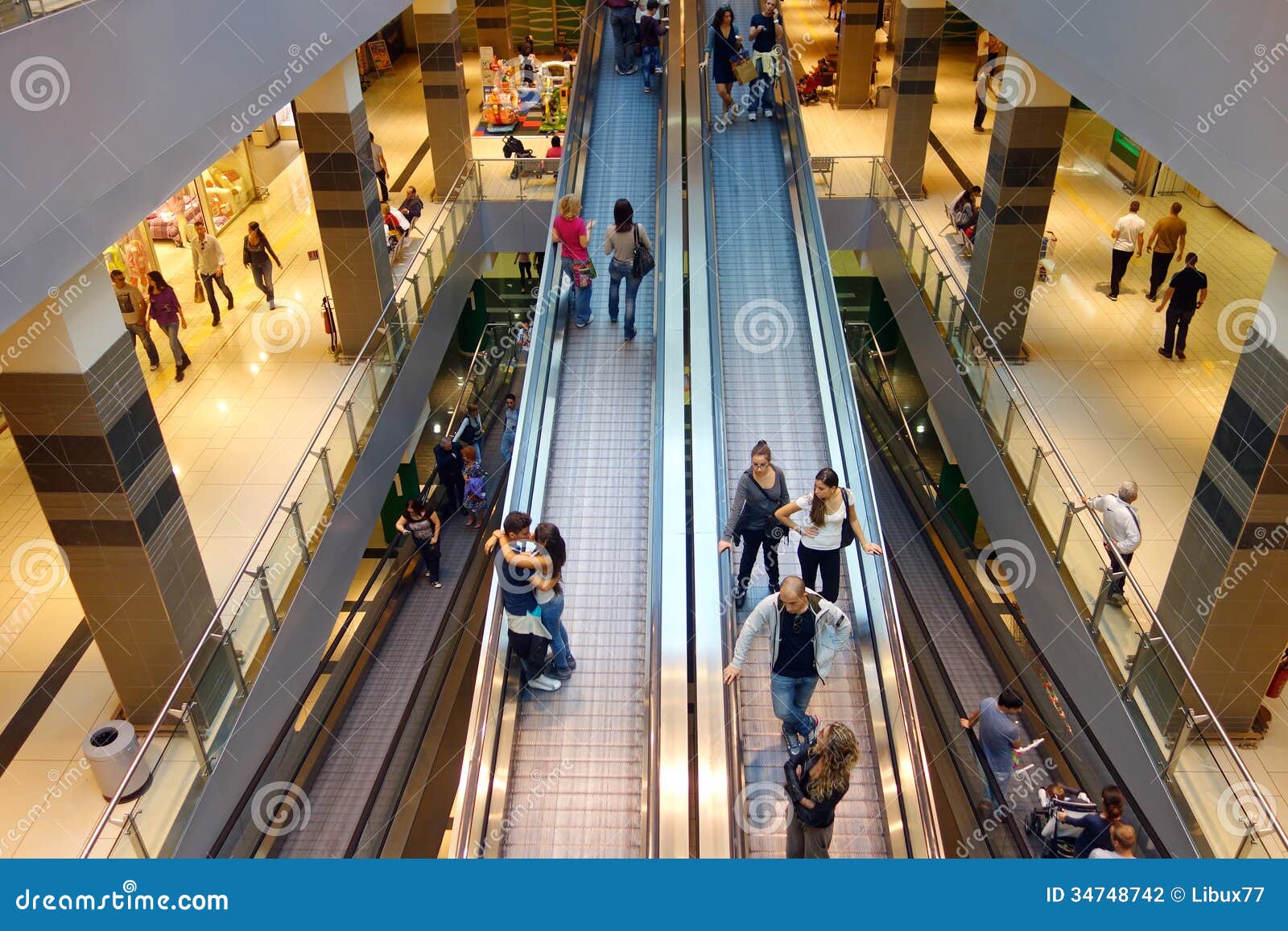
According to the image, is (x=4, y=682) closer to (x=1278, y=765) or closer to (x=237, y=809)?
(x=237, y=809)

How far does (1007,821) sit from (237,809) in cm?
627

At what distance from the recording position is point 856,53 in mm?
21156

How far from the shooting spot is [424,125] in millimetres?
21656

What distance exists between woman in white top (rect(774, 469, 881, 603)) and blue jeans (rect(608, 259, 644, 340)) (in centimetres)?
378

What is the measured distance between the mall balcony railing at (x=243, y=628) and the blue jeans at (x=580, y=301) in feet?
8.01

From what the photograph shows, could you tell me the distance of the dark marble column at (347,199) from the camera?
12.0 meters

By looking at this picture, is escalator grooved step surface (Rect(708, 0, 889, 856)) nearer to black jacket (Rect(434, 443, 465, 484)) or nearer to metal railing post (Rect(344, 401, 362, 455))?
metal railing post (Rect(344, 401, 362, 455))

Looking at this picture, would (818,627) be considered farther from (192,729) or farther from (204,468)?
(204,468)

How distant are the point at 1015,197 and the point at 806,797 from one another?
376 inches

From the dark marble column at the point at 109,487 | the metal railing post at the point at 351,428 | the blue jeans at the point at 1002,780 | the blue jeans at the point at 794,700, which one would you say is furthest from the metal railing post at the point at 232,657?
the blue jeans at the point at 1002,780

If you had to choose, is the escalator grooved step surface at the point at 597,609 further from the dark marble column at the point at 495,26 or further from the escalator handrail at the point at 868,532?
the dark marble column at the point at 495,26

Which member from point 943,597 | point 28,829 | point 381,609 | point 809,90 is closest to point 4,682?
point 28,829

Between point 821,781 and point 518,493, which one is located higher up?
point 821,781

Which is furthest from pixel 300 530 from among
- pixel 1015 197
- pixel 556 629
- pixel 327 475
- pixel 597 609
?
pixel 1015 197
